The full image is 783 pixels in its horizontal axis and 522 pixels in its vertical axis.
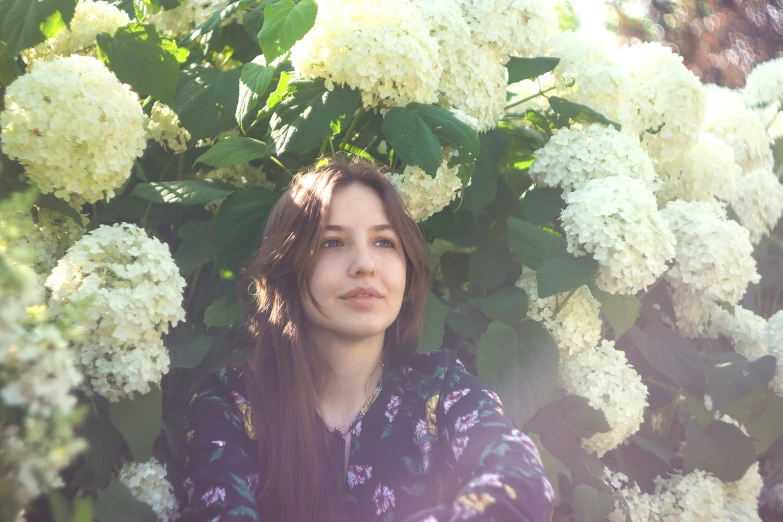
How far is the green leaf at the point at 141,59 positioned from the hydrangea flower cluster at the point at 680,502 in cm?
173

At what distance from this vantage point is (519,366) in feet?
6.63

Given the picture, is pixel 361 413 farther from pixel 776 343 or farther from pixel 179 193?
pixel 776 343

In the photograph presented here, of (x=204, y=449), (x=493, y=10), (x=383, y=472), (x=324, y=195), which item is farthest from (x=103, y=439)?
(x=493, y=10)

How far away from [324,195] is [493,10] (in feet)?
2.87

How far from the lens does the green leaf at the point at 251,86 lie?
1.78m

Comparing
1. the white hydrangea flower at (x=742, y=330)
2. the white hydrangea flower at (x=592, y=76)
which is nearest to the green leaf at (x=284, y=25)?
the white hydrangea flower at (x=592, y=76)

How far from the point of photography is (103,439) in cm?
159

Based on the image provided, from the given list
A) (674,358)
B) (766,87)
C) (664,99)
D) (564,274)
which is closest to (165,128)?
(564,274)

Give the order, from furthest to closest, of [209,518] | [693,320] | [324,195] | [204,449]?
[693,320] < [324,195] < [204,449] < [209,518]

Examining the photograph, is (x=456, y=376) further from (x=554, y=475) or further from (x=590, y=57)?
(x=590, y=57)

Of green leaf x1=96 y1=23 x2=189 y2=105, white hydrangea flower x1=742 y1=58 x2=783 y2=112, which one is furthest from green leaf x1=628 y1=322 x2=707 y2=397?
white hydrangea flower x1=742 y1=58 x2=783 y2=112

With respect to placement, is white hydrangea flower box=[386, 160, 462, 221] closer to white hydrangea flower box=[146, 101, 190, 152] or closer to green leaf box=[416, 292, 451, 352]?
green leaf box=[416, 292, 451, 352]

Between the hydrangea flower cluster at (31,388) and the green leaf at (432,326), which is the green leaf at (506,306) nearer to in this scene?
the green leaf at (432,326)

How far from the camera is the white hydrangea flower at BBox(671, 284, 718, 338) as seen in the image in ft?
8.23
